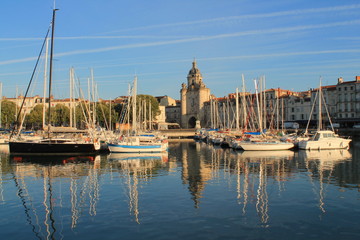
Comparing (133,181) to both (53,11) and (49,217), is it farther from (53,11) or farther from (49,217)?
(53,11)

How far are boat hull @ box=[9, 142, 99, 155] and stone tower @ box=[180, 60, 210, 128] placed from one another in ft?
292

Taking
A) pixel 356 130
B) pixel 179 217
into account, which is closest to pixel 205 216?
pixel 179 217

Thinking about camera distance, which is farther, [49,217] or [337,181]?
[337,181]

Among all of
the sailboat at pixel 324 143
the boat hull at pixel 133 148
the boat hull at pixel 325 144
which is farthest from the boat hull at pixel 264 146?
the boat hull at pixel 133 148

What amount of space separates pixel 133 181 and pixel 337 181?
1295 cm

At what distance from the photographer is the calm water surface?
40.8ft

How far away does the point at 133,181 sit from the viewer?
2273cm

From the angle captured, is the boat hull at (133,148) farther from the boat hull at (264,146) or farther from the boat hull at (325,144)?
the boat hull at (325,144)

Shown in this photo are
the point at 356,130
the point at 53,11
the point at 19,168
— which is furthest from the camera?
the point at 356,130

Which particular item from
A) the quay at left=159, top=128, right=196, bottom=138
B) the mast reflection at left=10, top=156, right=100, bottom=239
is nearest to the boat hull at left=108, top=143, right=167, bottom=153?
the mast reflection at left=10, top=156, right=100, bottom=239

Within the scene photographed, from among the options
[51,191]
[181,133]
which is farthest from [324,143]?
[181,133]

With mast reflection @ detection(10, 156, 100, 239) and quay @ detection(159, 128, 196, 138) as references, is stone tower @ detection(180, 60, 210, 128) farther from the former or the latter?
mast reflection @ detection(10, 156, 100, 239)

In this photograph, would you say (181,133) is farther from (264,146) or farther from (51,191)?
(51,191)

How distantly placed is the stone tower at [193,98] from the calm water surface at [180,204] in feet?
330
